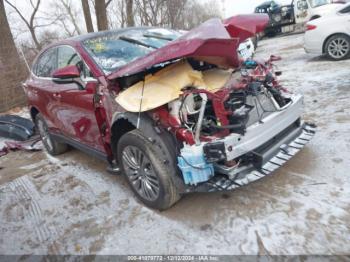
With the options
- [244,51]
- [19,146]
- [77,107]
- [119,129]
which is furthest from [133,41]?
[19,146]

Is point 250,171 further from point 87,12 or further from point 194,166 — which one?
point 87,12

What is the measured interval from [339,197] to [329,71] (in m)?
4.90

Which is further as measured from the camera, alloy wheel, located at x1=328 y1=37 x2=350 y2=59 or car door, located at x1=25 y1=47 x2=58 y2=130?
alloy wheel, located at x1=328 y1=37 x2=350 y2=59

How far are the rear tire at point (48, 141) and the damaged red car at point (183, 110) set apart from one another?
1446 millimetres

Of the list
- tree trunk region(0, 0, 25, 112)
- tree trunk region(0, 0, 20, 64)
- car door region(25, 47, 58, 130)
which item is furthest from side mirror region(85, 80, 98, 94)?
tree trunk region(0, 0, 20, 64)

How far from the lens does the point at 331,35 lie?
7770 millimetres

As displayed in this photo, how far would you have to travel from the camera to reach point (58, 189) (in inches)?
164

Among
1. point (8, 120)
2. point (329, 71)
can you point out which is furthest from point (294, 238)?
point (8, 120)

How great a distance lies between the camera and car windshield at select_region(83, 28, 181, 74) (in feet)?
11.8

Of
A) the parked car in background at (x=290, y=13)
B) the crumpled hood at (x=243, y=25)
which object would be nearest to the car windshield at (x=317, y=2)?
the parked car in background at (x=290, y=13)

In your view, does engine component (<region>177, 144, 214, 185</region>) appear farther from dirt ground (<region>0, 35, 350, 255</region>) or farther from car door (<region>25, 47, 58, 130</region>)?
car door (<region>25, 47, 58, 130</region>)

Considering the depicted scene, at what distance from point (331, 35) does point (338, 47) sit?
337 mm

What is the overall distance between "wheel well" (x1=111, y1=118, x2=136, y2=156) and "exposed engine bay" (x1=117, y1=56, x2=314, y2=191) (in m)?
0.33

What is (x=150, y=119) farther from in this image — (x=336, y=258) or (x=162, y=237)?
(x=336, y=258)
